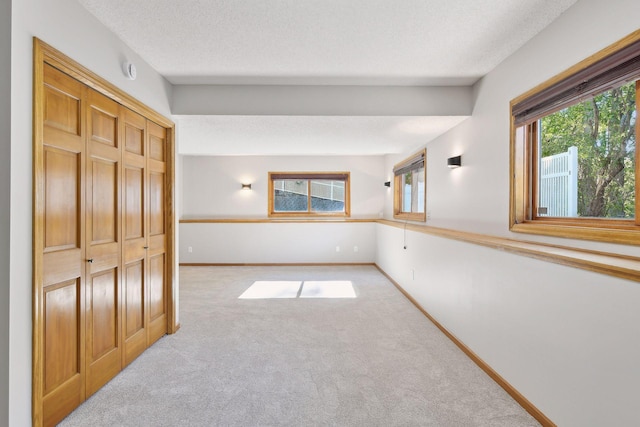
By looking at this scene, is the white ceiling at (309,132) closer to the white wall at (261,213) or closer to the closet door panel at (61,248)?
the white wall at (261,213)

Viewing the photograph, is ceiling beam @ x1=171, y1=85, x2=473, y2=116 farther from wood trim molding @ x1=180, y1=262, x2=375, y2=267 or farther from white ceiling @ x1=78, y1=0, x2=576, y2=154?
wood trim molding @ x1=180, y1=262, x2=375, y2=267

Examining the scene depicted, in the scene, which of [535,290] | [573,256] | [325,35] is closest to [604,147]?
[573,256]

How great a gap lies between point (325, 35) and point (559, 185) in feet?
6.20

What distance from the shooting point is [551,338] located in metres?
1.87

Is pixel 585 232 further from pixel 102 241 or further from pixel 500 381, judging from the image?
pixel 102 241

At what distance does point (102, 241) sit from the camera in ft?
7.57

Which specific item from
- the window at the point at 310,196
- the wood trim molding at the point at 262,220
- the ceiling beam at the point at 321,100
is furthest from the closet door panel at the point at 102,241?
the window at the point at 310,196

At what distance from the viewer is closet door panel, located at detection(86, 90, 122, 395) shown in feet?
7.14

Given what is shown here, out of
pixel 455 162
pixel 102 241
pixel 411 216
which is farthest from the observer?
pixel 411 216

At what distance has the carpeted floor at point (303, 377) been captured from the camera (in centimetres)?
200

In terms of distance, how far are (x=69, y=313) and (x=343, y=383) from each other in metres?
1.77

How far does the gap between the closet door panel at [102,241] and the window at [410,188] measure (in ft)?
12.0

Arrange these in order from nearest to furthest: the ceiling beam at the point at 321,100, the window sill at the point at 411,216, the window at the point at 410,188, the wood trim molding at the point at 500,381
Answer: the wood trim molding at the point at 500,381
the ceiling beam at the point at 321,100
the window sill at the point at 411,216
the window at the point at 410,188

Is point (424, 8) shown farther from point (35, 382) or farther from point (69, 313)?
point (35, 382)
